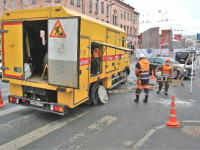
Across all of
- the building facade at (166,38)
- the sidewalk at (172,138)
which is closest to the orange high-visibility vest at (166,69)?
the sidewalk at (172,138)

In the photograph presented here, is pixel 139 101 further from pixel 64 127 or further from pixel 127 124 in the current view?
pixel 64 127

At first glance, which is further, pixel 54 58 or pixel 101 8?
pixel 101 8

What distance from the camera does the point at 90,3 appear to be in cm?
3528

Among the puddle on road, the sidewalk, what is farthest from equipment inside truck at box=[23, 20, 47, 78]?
the puddle on road

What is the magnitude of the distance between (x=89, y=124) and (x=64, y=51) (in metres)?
2.15

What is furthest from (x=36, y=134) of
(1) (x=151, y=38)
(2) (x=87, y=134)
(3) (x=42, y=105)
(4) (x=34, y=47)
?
(1) (x=151, y=38)

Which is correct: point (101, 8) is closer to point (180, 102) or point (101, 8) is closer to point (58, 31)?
point (180, 102)

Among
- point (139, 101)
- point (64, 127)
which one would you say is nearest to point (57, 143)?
point (64, 127)

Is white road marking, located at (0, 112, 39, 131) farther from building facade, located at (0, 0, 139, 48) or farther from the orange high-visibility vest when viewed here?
building facade, located at (0, 0, 139, 48)

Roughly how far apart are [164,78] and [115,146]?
5945mm

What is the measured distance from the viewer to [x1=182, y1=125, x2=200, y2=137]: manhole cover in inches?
179

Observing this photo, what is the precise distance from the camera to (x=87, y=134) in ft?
15.3

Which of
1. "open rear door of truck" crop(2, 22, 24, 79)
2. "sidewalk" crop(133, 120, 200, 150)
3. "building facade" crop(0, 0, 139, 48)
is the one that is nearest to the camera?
"sidewalk" crop(133, 120, 200, 150)

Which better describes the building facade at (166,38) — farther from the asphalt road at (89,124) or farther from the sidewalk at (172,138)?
the sidewalk at (172,138)
